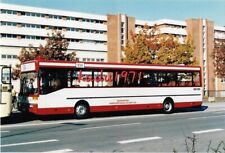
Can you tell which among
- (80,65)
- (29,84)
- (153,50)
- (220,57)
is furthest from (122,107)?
(220,57)

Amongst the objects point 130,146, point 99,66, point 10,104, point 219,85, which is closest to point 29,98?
point 10,104

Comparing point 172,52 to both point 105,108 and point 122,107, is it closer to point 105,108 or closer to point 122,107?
point 122,107

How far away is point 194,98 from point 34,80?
10507 mm

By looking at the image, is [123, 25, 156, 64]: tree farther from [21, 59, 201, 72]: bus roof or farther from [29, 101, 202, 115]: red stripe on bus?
[21, 59, 201, 72]: bus roof

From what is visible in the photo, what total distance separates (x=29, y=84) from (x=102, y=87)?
147 inches

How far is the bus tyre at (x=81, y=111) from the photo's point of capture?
19.4 metres

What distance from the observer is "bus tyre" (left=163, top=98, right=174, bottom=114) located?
915 inches

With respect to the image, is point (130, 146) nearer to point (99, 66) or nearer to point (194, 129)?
point (194, 129)

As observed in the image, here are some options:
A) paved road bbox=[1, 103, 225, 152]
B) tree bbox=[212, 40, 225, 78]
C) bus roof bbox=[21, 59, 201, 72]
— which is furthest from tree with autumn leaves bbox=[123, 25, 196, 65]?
paved road bbox=[1, 103, 225, 152]

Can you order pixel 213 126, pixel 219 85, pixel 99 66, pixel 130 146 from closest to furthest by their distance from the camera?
pixel 130 146, pixel 213 126, pixel 99 66, pixel 219 85

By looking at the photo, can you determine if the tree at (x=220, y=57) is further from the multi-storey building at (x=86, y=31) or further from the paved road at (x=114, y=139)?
the paved road at (x=114, y=139)

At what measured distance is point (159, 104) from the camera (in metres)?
22.9

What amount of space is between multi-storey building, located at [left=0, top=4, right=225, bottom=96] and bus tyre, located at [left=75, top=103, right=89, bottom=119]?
163ft

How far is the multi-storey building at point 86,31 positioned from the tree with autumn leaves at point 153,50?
21.4 m
